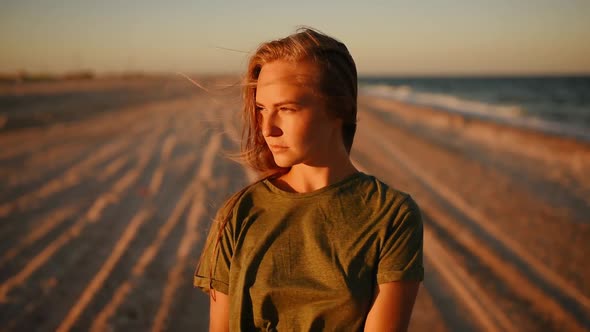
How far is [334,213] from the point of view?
1277 mm

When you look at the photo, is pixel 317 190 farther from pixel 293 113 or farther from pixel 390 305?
pixel 390 305

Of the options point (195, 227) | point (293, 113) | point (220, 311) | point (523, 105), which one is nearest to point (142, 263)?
point (195, 227)

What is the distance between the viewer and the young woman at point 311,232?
1.22 metres

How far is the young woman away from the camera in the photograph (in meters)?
1.22

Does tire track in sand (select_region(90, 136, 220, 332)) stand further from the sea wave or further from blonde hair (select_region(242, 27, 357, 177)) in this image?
the sea wave

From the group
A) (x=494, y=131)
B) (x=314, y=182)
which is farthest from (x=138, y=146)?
(x=494, y=131)

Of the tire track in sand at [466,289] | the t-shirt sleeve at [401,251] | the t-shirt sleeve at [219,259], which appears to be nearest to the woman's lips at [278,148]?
the t-shirt sleeve at [219,259]

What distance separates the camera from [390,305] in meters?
1.24

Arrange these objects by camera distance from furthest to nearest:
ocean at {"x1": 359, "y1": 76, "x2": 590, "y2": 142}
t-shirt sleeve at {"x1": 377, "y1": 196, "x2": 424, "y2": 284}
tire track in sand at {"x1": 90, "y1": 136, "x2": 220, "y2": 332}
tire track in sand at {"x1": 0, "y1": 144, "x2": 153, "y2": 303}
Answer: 1. ocean at {"x1": 359, "y1": 76, "x2": 590, "y2": 142}
2. tire track in sand at {"x1": 0, "y1": 144, "x2": 153, "y2": 303}
3. tire track in sand at {"x1": 90, "y1": 136, "x2": 220, "y2": 332}
4. t-shirt sleeve at {"x1": 377, "y1": 196, "x2": 424, "y2": 284}

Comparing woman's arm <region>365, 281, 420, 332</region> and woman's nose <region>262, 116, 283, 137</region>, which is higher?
woman's nose <region>262, 116, 283, 137</region>

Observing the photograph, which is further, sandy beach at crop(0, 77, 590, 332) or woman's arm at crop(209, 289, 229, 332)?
sandy beach at crop(0, 77, 590, 332)

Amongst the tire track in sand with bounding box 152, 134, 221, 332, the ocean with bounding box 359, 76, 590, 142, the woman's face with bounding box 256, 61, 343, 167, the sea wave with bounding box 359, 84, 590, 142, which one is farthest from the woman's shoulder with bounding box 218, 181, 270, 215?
the ocean with bounding box 359, 76, 590, 142

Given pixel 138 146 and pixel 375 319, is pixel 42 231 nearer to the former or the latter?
pixel 375 319

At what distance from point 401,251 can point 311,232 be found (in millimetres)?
246
